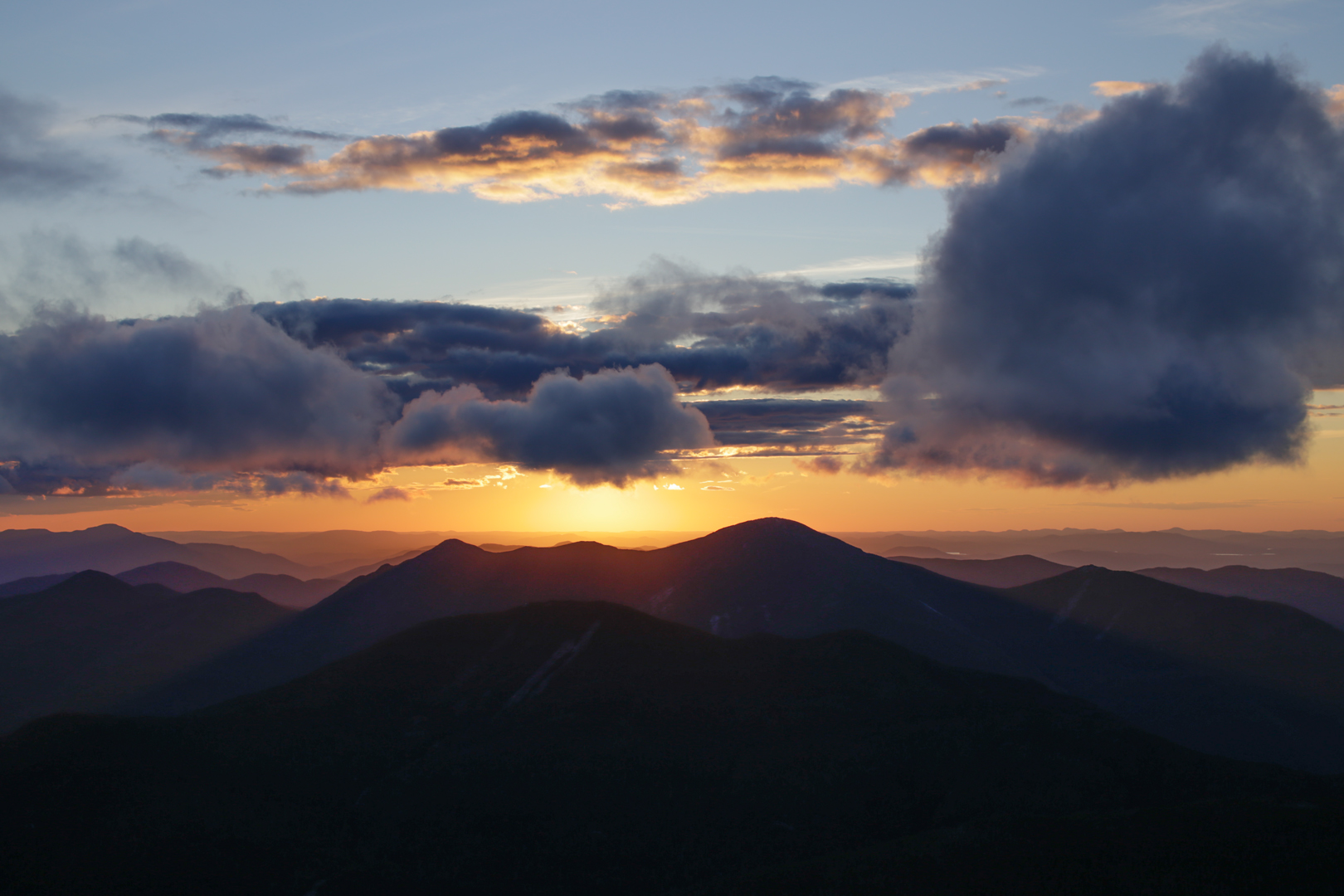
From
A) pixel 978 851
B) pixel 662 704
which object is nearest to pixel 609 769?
pixel 662 704

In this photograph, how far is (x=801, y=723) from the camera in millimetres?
145875

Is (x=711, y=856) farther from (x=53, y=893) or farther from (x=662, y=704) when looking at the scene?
(x=53, y=893)

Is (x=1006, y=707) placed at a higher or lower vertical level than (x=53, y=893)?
higher

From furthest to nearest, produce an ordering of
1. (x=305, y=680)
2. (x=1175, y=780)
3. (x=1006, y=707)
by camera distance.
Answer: (x=305, y=680)
(x=1006, y=707)
(x=1175, y=780)

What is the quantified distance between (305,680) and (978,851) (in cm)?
11926

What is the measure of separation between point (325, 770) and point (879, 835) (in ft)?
265

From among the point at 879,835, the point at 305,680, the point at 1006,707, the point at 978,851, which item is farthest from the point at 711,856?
the point at 305,680

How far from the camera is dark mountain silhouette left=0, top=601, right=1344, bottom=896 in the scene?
322 feet

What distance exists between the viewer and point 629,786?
424 ft

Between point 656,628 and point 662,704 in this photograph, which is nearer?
point 662,704

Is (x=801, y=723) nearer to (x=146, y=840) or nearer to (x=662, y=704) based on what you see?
(x=662, y=704)

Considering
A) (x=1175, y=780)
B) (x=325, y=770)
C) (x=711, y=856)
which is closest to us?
(x=711, y=856)

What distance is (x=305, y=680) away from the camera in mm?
161250

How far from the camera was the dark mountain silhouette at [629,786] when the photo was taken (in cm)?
9806
